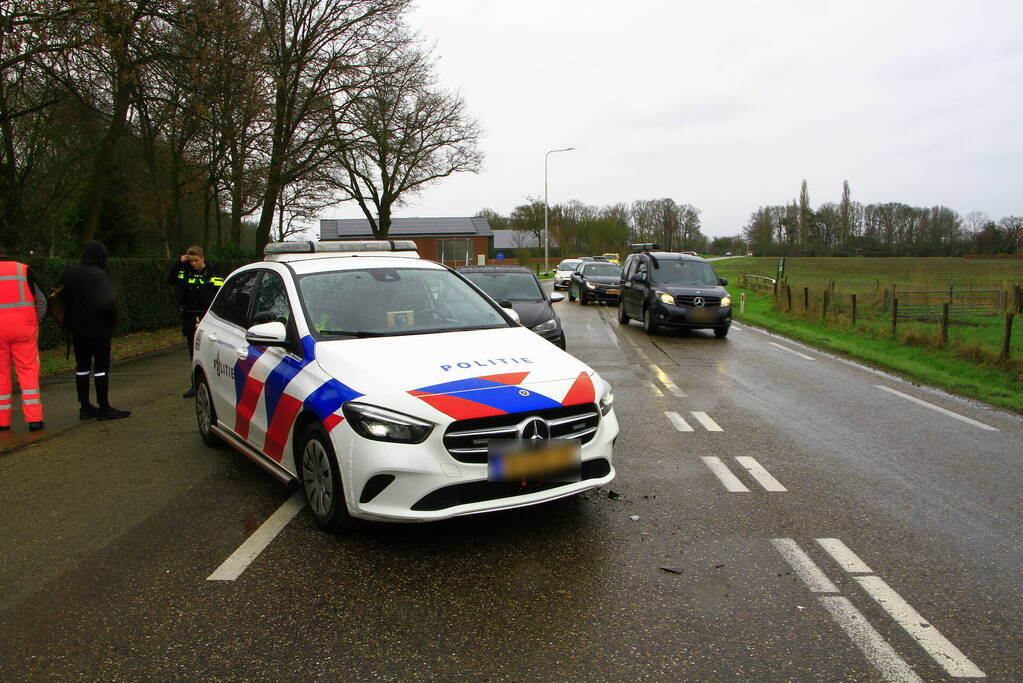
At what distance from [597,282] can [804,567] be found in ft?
81.3

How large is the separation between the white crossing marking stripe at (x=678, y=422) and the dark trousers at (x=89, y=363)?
5.96m

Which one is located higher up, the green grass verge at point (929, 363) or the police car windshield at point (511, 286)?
the police car windshield at point (511, 286)

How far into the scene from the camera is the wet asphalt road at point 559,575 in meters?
3.17

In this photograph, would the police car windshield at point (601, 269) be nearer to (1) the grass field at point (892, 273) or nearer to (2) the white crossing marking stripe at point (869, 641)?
(1) the grass field at point (892, 273)

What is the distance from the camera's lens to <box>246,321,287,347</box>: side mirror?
4.98 m

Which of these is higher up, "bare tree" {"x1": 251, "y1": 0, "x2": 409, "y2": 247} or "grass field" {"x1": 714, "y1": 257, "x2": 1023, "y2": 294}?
"bare tree" {"x1": 251, "y1": 0, "x2": 409, "y2": 247}

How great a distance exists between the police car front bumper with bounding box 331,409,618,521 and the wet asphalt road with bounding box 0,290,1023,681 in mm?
316

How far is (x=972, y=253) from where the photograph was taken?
63688 mm

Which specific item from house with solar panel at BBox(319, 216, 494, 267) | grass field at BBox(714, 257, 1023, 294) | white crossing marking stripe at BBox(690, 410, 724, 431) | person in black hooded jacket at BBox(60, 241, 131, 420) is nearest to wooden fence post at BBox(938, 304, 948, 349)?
white crossing marking stripe at BBox(690, 410, 724, 431)

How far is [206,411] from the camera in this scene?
672 cm

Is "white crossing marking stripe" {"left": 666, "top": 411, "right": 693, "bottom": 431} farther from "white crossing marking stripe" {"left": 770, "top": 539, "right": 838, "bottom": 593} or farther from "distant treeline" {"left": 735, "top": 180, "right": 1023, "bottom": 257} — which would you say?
"distant treeline" {"left": 735, "top": 180, "right": 1023, "bottom": 257}

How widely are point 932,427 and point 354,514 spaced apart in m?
6.31

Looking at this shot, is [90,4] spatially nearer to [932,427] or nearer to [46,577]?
[46,577]

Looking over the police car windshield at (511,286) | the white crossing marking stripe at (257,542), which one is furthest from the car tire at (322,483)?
the police car windshield at (511,286)
